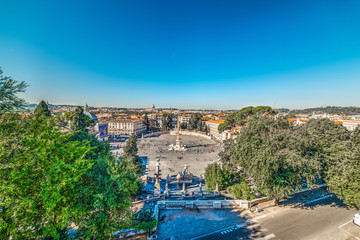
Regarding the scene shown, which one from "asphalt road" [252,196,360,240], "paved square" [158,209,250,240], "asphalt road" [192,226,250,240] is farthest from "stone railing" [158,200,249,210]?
"asphalt road" [192,226,250,240]

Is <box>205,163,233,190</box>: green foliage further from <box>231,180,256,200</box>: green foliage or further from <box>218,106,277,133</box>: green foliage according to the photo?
<box>218,106,277,133</box>: green foliage

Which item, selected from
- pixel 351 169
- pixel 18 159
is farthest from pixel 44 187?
pixel 351 169

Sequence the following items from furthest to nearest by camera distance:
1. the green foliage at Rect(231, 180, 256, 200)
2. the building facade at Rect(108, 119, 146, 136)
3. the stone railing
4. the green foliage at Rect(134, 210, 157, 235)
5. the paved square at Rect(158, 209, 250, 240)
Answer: the building facade at Rect(108, 119, 146, 136) < the green foliage at Rect(231, 180, 256, 200) < the stone railing < the paved square at Rect(158, 209, 250, 240) < the green foliage at Rect(134, 210, 157, 235)

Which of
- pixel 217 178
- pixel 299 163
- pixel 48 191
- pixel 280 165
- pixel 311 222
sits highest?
pixel 48 191

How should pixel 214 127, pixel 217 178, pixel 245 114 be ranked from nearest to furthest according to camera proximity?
pixel 217 178 → pixel 245 114 → pixel 214 127

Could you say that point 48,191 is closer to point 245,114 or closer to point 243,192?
point 243,192

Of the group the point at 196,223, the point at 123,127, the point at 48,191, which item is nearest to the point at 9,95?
the point at 48,191
